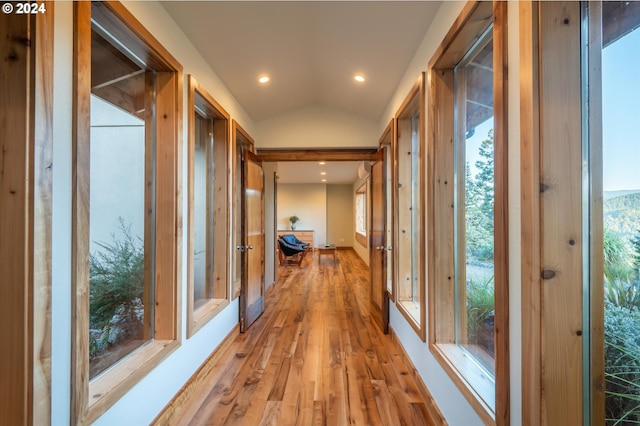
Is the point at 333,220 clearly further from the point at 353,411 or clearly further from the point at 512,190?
the point at 512,190

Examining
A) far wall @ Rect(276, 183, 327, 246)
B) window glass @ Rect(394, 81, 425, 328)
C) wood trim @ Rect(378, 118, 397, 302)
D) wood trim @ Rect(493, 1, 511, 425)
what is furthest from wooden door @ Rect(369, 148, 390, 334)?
far wall @ Rect(276, 183, 327, 246)

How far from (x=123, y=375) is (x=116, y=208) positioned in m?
0.87

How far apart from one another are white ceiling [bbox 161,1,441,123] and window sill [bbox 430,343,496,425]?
2.05 metres

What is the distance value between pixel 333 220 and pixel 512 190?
952cm

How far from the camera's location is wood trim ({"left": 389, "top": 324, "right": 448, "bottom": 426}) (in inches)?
64.8

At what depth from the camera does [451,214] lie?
1.73 metres

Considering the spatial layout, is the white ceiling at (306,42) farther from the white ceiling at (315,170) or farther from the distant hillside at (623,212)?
the white ceiling at (315,170)

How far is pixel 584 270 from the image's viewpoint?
2.90 feet

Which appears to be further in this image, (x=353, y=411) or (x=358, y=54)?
(x=358, y=54)

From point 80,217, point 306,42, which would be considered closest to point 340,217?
point 306,42

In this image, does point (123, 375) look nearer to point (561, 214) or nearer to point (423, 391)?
point (423, 391)

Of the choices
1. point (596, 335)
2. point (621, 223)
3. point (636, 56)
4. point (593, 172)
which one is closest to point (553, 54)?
point (636, 56)

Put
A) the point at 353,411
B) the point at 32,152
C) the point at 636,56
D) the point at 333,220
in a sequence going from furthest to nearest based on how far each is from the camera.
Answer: the point at 333,220, the point at 353,411, the point at 32,152, the point at 636,56

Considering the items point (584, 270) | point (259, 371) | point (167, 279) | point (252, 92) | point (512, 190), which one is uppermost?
point (252, 92)
